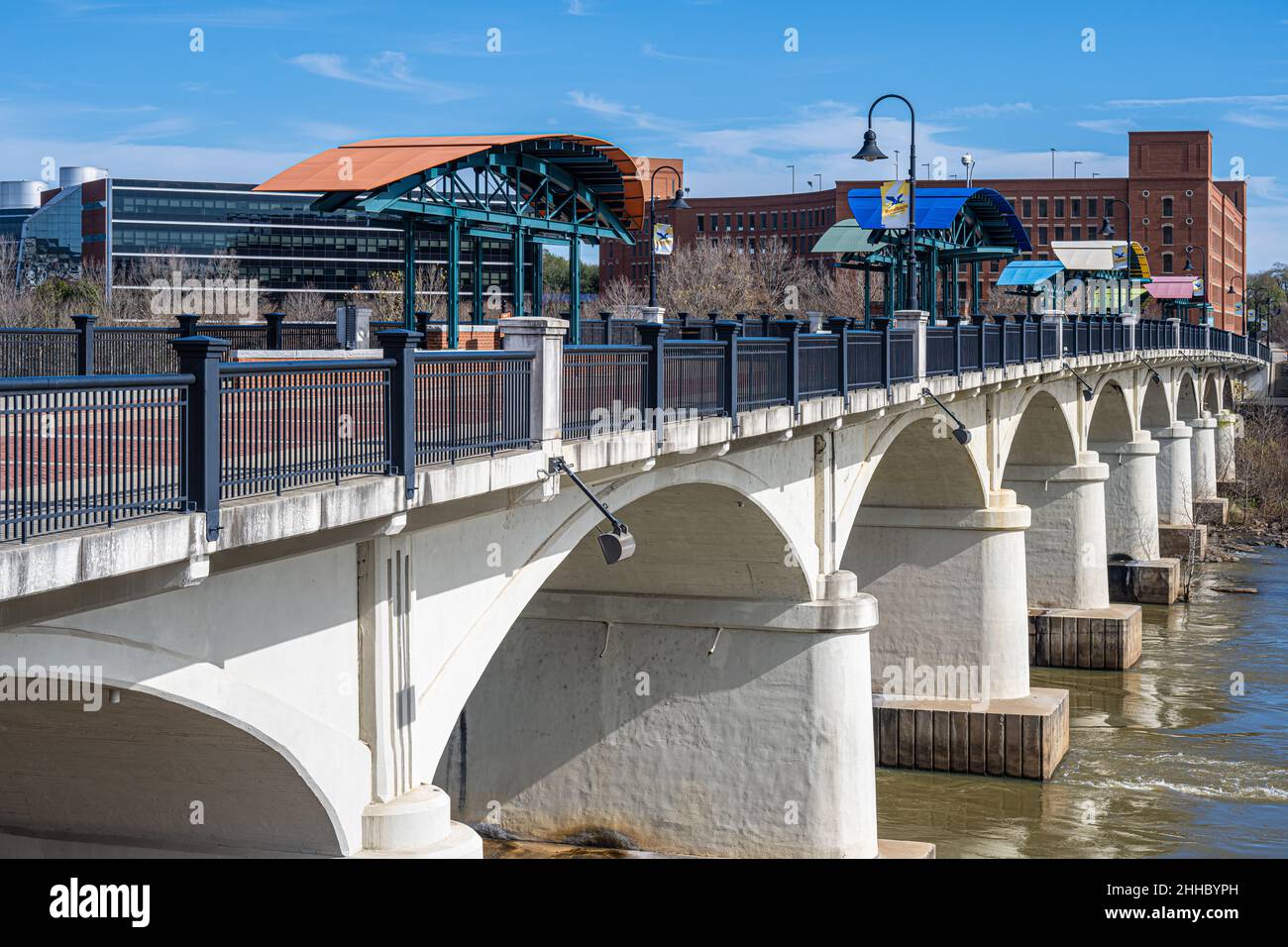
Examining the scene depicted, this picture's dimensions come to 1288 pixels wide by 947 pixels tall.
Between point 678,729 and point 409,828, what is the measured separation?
32.8 feet

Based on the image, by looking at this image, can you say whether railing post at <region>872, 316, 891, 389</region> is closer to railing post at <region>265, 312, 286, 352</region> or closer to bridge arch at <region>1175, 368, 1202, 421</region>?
railing post at <region>265, 312, 286, 352</region>

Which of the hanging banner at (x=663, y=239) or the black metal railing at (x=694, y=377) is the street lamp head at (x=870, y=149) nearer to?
the hanging banner at (x=663, y=239)

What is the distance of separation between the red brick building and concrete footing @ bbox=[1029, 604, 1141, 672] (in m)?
76.1

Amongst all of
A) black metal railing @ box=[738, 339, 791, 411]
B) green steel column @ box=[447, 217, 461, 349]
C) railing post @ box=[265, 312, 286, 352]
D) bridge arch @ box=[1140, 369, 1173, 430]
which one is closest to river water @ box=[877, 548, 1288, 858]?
black metal railing @ box=[738, 339, 791, 411]

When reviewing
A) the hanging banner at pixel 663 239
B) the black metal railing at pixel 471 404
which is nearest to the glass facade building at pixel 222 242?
the hanging banner at pixel 663 239

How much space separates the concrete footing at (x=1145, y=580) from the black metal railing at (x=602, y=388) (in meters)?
37.0

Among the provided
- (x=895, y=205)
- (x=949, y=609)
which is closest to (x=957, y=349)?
(x=895, y=205)

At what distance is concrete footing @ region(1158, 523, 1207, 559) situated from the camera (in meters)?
54.3

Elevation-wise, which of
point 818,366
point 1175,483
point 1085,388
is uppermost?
point 1085,388

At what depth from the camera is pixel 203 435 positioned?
749cm

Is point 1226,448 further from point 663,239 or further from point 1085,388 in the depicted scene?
point 663,239

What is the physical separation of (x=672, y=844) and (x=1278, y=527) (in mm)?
50217

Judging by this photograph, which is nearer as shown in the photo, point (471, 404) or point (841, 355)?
point (471, 404)
